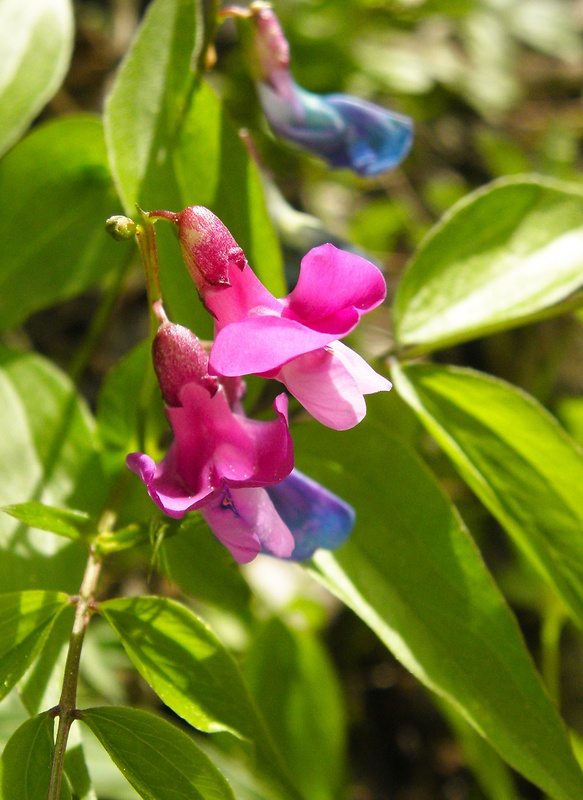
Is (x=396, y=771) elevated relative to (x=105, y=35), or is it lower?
lower

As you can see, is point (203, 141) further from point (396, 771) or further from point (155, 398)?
point (396, 771)

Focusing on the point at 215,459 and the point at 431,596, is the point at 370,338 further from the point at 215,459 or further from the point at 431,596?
the point at 215,459

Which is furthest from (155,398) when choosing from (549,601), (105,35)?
(105,35)

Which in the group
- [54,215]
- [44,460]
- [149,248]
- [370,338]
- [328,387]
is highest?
[149,248]

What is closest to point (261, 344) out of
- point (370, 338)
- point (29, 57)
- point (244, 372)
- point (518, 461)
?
point (244, 372)

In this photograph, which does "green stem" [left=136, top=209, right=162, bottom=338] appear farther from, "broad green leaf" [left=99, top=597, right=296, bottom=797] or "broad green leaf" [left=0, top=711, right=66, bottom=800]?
"broad green leaf" [left=0, top=711, right=66, bottom=800]
